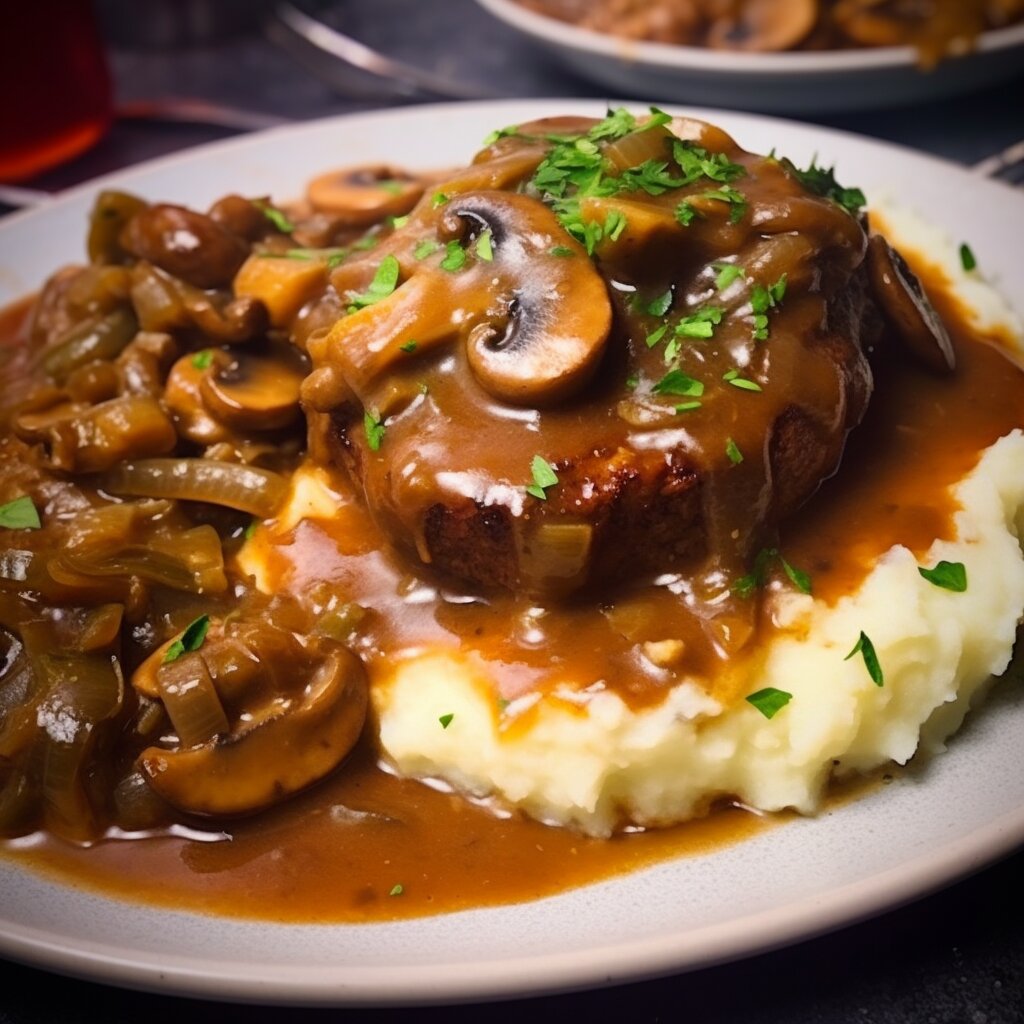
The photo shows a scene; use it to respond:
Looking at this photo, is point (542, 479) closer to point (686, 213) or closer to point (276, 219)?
point (686, 213)

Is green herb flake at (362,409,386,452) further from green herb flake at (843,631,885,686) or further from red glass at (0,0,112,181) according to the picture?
red glass at (0,0,112,181)

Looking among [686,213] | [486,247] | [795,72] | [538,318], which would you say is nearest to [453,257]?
[486,247]

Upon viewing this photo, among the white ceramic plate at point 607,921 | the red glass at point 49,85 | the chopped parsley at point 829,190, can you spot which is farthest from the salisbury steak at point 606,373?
the red glass at point 49,85

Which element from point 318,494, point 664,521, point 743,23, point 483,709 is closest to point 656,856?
point 483,709

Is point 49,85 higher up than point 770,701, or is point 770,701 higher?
point 770,701

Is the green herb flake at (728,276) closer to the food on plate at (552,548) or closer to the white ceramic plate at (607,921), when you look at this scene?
the food on plate at (552,548)
